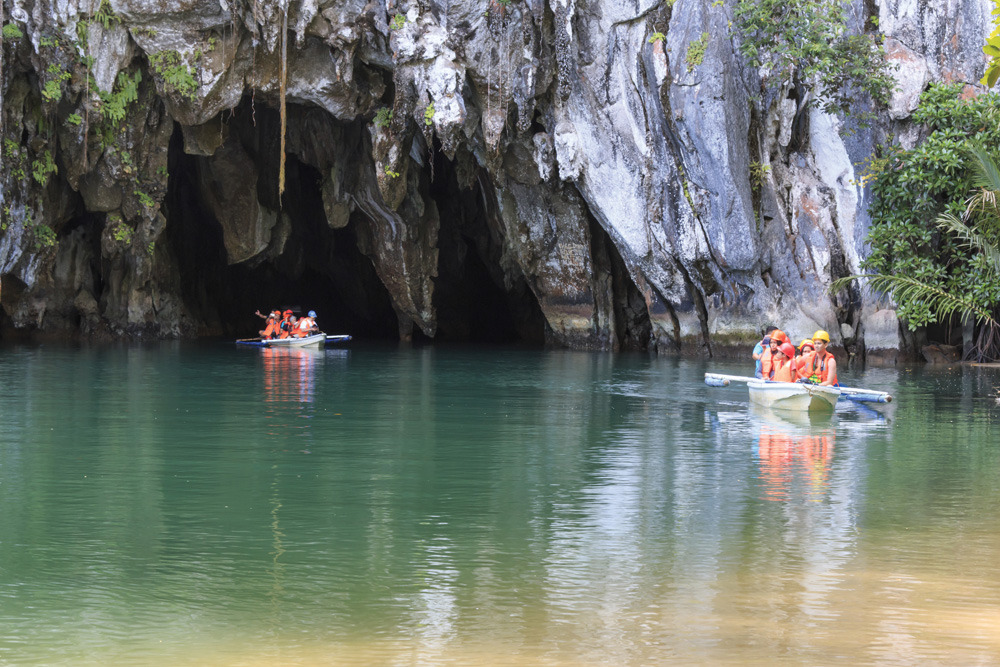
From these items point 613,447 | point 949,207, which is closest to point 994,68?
point 613,447

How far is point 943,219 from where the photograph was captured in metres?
22.0

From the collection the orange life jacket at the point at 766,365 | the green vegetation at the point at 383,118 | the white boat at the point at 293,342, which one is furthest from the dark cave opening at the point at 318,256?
the orange life jacket at the point at 766,365

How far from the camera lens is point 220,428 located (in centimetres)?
1233

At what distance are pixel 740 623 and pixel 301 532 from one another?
3.11 meters

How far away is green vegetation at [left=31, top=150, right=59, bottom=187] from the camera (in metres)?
26.0

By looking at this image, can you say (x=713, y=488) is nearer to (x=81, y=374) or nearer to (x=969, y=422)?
(x=969, y=422)

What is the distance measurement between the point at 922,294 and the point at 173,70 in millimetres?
16685

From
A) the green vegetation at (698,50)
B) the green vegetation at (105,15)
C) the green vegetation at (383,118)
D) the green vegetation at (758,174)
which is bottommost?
the green vegetation at (758,174)

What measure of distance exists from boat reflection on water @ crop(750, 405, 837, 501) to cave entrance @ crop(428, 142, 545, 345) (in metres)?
16.8

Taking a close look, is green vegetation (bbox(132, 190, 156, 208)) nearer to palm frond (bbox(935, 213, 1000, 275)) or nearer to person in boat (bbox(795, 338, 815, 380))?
person in boat (bbox(795, 338, 815, 380))

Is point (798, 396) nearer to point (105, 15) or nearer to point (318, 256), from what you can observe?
point (105, 15)

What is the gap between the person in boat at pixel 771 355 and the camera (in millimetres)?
15977

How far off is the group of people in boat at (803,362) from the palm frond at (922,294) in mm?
7568

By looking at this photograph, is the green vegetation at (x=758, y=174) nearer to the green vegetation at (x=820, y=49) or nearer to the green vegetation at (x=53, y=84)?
the green vegetation at (x=820, y=49)
